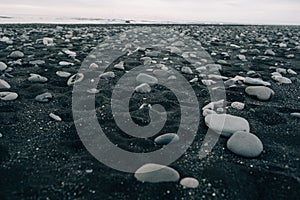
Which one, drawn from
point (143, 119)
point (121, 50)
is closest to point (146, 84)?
point (143, 119)

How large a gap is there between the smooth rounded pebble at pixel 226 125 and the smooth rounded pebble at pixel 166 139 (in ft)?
1.20

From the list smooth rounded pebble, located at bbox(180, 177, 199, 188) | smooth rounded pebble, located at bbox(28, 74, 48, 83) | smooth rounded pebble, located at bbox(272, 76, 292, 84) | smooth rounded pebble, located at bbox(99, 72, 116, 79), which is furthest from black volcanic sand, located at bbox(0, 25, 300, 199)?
smooth rounded pebble, located at bbox(99, 72, 116, 79)

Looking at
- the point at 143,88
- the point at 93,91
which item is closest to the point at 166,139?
the point at 143,88

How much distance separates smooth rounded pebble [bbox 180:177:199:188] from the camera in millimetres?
1733

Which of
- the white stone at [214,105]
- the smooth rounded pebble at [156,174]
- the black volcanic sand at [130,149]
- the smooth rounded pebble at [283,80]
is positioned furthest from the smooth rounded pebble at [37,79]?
the smooth rounded pebble at [283,80]

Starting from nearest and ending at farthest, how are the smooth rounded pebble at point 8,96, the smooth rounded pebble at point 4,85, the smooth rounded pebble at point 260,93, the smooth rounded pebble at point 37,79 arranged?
the smooth rounded pebble at point 8,96, the smooth rounded pebble at point 260,93, the smooth rounded pebble at point 4,85, the smooth rounded pebble at point 37,79

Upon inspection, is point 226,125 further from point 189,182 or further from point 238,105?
point 189,182

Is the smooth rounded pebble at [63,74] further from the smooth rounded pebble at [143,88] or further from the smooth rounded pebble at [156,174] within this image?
→ the smooth rounded pebble at [156,174]

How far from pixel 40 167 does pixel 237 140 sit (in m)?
1.38

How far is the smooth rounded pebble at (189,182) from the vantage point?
5.69 feet

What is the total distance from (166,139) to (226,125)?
0.52m

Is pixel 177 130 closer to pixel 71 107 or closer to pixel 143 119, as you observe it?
pixel 143 119

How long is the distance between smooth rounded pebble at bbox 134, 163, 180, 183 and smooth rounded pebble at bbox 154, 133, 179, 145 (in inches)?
14.9

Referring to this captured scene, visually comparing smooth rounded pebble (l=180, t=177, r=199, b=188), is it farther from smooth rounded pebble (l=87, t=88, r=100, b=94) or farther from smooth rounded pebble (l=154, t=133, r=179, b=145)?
smooth rounded pebble (l=87, t=88, r=100, b=94)
